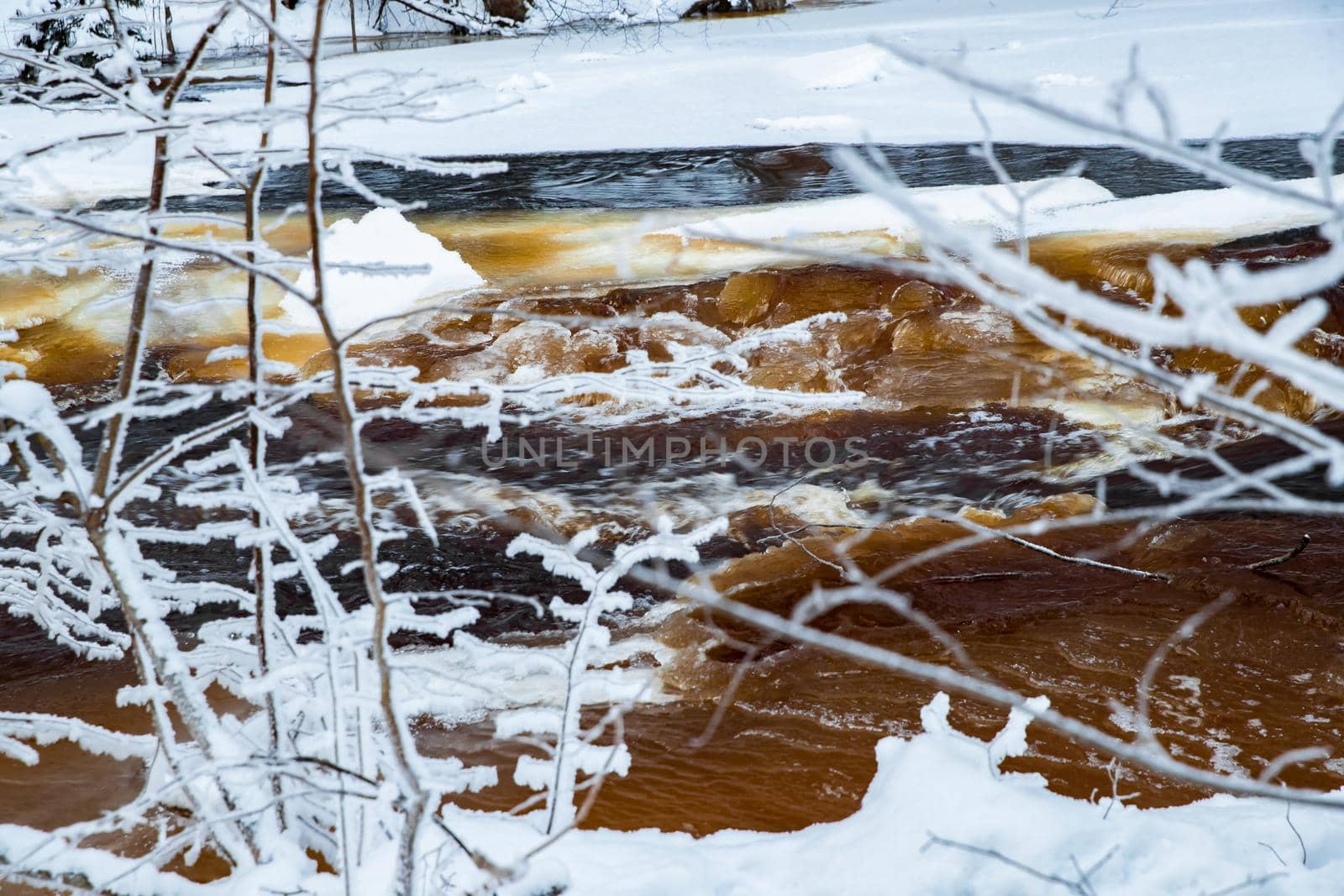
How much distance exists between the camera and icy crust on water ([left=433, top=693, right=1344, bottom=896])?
2.14m

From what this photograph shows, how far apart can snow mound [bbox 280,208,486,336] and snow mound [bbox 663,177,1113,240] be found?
1.88m

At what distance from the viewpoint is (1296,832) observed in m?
2.17

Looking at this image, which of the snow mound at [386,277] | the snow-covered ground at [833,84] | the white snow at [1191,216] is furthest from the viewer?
the snow-covered ground at [833,84]

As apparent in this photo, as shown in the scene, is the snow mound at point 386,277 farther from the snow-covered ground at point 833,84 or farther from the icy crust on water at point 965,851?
the icy crust on water at point 965,851

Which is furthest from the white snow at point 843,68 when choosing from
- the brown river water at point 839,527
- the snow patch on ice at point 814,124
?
the brown river water at point 839,527

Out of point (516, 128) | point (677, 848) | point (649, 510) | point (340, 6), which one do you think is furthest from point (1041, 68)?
point (340, 6)

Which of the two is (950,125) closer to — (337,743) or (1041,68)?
(1041,68)

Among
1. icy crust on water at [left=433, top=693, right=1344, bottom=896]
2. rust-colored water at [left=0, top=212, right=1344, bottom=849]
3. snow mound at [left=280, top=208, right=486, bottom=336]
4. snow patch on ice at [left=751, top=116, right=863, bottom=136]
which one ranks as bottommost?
rust-colored water at [left=0, top=212, right=1344, bottom=849]

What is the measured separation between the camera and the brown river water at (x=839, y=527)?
3.18 metres

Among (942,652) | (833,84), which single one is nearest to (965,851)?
(942,652)

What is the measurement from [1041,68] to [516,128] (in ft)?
22.1

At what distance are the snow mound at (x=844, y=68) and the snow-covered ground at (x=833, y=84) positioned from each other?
27mm

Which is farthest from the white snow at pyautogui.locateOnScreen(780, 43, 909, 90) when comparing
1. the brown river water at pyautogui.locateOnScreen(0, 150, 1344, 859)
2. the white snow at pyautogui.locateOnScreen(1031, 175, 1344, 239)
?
the brown river water at pyautogui.locateOnScreen(0, 150, 1344, 859)

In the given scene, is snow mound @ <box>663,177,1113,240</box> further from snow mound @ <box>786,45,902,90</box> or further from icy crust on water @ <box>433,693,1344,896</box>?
icy crust on water @ <box>433,693,1344,896</box>
